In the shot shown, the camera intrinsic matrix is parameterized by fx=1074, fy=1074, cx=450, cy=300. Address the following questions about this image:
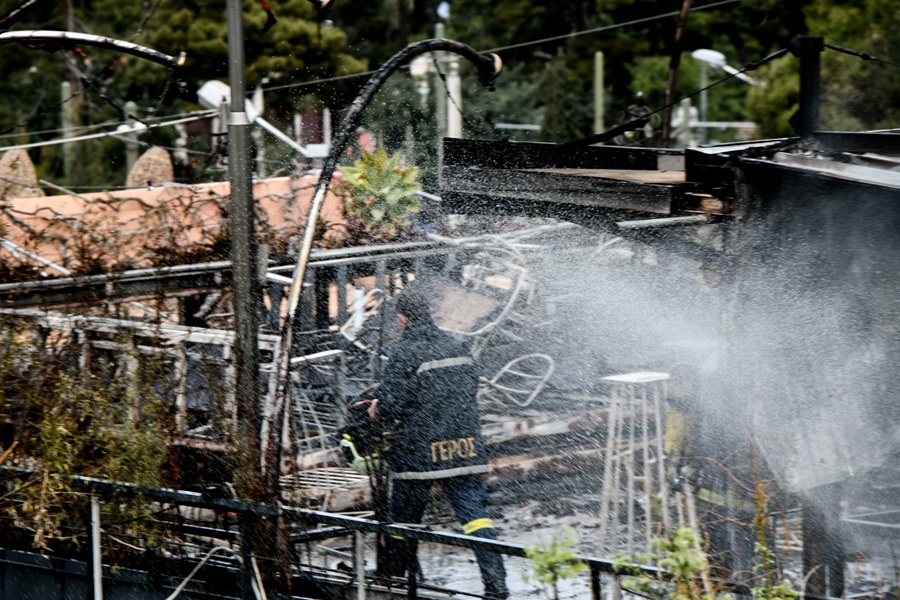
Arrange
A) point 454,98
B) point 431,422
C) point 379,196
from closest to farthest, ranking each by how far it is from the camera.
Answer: point 431,422 < point 379,196 < point 454,98

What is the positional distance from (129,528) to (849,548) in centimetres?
400

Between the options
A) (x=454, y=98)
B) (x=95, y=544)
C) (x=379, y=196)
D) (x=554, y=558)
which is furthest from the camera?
(x=454, y=98)

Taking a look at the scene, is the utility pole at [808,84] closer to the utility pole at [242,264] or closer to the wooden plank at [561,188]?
the wooden plank at [561,188]

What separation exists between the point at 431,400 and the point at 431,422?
13 cm

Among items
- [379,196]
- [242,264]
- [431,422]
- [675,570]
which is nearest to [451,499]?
[431,422]

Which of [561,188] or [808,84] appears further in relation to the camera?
[561,188]

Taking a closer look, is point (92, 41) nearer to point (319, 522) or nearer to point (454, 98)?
point (319, 522)

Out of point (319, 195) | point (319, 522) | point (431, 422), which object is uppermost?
point (319, 195)

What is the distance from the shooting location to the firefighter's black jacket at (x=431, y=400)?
6242mm

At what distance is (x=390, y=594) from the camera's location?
5156 millimetres

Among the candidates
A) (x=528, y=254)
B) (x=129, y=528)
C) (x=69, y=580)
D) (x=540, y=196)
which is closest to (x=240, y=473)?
(x=129, y=528)

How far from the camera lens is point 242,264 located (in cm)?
552

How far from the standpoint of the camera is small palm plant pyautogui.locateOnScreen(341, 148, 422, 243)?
9.13 metres

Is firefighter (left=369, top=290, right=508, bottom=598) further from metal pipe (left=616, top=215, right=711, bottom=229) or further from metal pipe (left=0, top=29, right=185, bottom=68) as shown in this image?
metal pipe (left=0, top=29, right=185, bottom=68)
